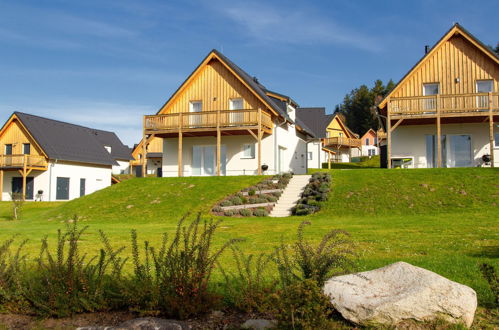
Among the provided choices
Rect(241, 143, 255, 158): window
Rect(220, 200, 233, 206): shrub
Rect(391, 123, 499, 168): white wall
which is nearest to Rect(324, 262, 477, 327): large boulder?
Rect(220, 200, 233, 206): shrub

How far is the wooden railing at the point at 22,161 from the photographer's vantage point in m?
36.1

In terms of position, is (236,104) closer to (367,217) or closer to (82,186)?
(367,217)

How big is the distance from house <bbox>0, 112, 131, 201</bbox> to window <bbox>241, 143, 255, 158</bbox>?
60.8 ft

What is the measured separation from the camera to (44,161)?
124ft

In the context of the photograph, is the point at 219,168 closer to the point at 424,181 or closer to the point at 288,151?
the point at 288,151

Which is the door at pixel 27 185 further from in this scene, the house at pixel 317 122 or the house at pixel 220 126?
the house at pixel 317 122

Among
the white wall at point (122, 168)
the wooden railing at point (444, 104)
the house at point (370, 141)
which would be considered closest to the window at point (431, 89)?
the wooden railing at point (444, 104)

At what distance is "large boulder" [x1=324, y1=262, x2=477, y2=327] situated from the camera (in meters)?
4.22

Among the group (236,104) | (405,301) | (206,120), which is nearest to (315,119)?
(236,104)

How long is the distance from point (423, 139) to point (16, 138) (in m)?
33.7

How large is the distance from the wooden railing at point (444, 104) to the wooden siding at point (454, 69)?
1609 millimetres

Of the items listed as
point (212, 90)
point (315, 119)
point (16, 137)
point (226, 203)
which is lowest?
point (226, 203)

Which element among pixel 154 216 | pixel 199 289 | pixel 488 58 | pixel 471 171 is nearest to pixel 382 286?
pixel 199 289

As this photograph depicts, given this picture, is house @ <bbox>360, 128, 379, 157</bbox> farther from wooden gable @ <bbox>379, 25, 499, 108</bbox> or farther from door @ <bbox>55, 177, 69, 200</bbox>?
door @ <bbox>55, 177, 69, 200</bbox>
